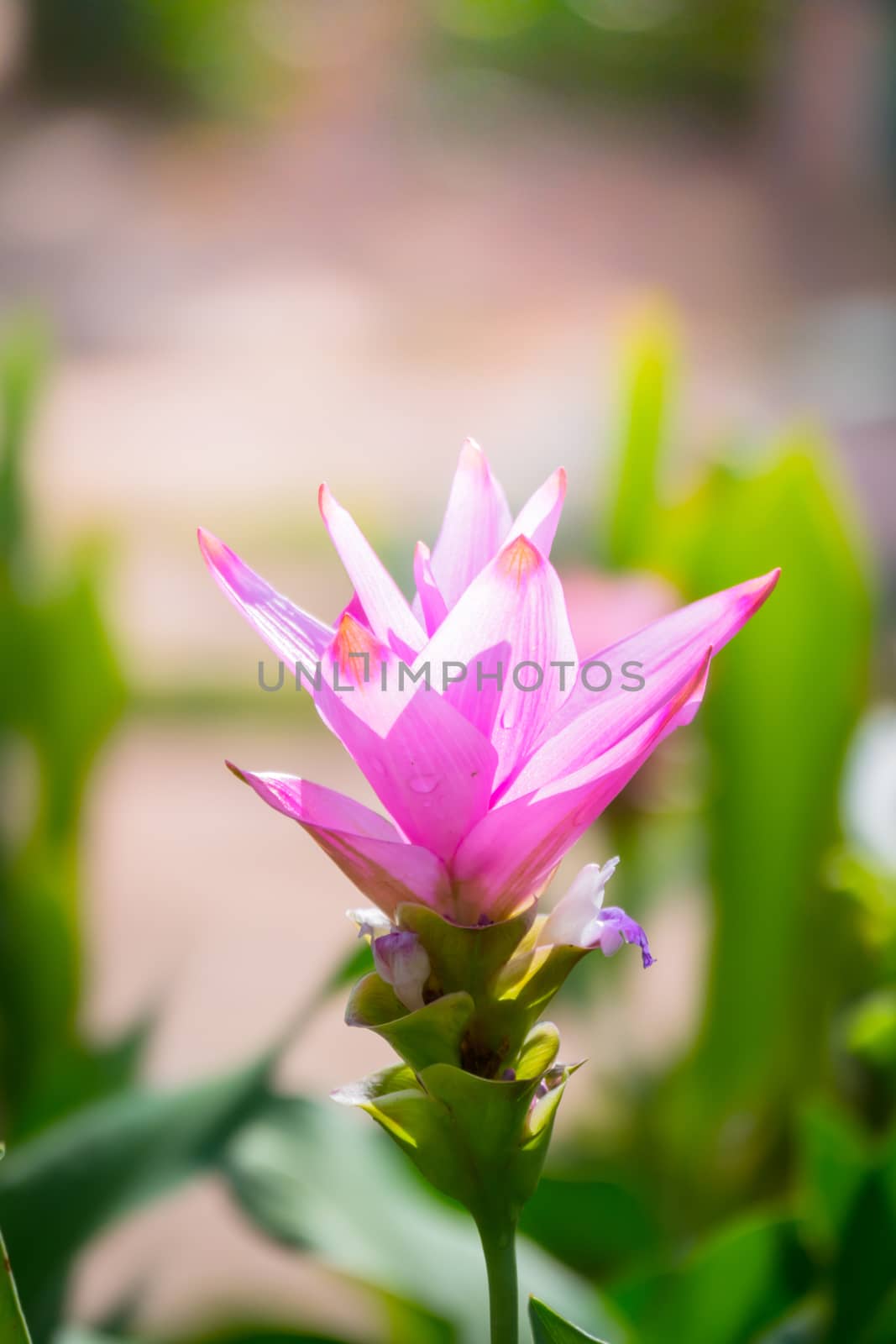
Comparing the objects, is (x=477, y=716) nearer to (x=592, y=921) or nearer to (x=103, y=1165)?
(x=592, y=921)

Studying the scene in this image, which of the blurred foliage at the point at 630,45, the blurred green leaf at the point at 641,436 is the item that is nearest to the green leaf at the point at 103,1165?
the blurred green leaf at the point at 641,436

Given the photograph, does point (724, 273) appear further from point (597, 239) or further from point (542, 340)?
point (542, 340)

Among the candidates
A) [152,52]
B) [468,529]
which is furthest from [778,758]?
[152,52]

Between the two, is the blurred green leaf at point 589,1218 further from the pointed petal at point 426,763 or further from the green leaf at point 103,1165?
the pointed petal at point 426,763

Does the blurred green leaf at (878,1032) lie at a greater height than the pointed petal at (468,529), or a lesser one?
lesser

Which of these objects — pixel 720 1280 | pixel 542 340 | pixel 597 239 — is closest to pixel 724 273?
pixel 597 239

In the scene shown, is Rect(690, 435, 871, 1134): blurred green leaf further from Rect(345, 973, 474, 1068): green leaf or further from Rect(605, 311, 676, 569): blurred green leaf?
Rect(345, 973, 474, 1068): green leaf

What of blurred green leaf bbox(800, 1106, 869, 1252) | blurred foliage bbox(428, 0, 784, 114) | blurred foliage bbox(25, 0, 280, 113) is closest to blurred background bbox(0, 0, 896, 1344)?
blurred green leaf bbox(800, 1106, 869, 1252)
